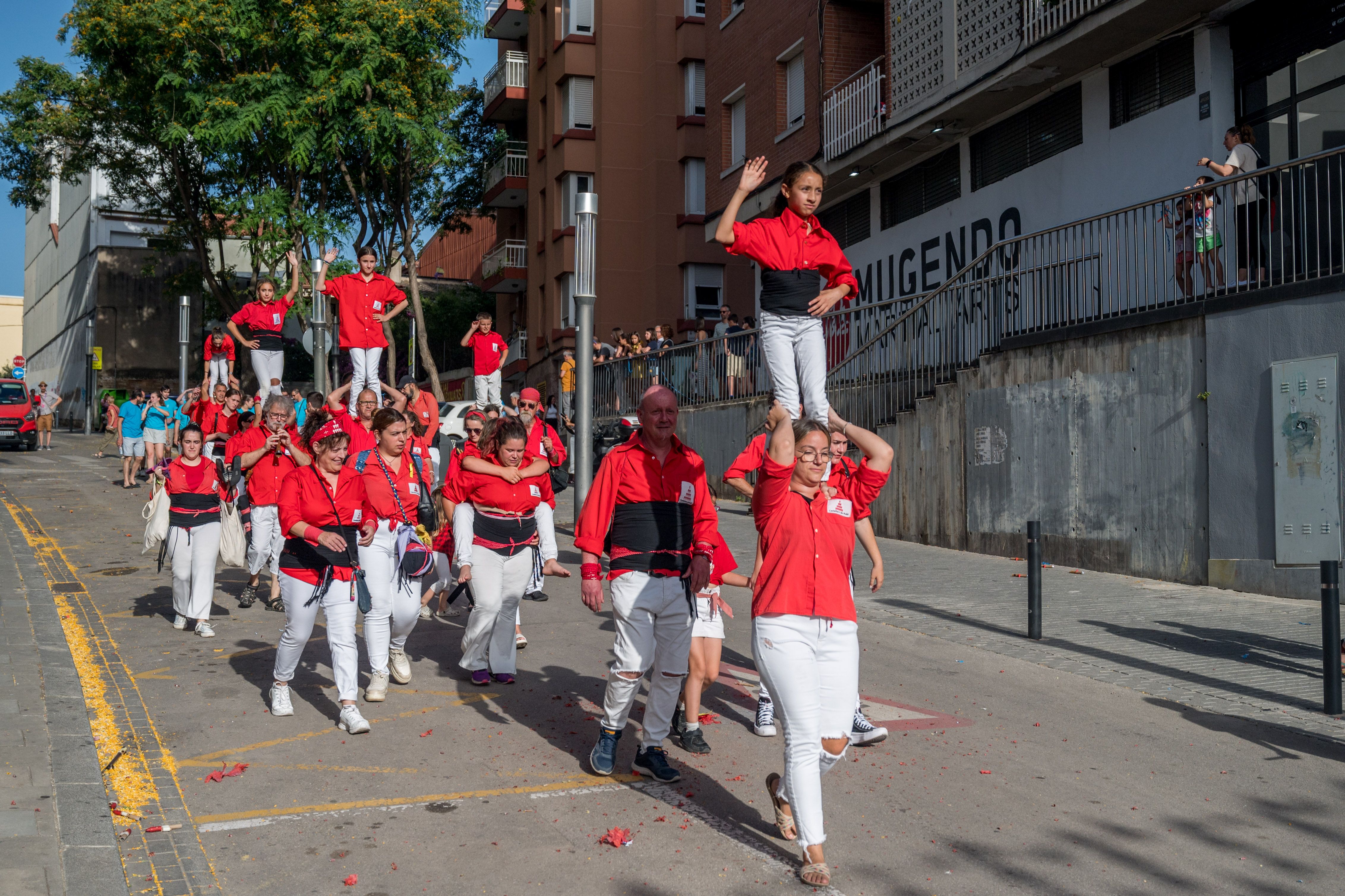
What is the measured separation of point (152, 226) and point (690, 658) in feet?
187

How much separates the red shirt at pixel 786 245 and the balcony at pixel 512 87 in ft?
119

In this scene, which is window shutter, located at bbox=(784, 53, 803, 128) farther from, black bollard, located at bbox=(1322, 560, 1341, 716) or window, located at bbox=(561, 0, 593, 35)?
→ black bollard, located at bbox=(1322, 560, 1341, 716)

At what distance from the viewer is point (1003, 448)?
1510 centimetres

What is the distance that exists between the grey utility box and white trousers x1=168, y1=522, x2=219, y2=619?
9693 millimetres

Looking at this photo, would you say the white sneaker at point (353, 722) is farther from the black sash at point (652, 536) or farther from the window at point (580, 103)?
the window at point (580, 103)

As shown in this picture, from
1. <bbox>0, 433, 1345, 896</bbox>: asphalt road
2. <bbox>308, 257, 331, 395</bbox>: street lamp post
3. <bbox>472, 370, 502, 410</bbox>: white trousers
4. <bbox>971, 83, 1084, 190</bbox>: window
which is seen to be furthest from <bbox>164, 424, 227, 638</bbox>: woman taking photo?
<bbox>971, 83, 1084, 190</bbox>: window

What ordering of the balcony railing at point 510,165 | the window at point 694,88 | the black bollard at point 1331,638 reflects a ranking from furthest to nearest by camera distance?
the balcony railing at point 510,165 < the window at point 694,88 < the black bollard at point 1331,638

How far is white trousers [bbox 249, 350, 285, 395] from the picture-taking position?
15.9 meters

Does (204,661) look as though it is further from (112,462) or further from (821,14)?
(112,462)

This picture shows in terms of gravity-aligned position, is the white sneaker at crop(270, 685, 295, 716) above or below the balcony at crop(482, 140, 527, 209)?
below

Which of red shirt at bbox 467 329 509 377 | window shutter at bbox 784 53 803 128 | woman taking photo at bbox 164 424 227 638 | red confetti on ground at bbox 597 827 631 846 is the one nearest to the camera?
red confetti on ground at bbox 597 827 631 846

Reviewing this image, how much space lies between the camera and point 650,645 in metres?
6.30

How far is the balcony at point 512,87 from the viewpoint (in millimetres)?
41250

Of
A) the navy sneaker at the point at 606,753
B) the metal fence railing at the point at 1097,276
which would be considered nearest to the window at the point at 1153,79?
the metal fence railing at the point at 1097,276
